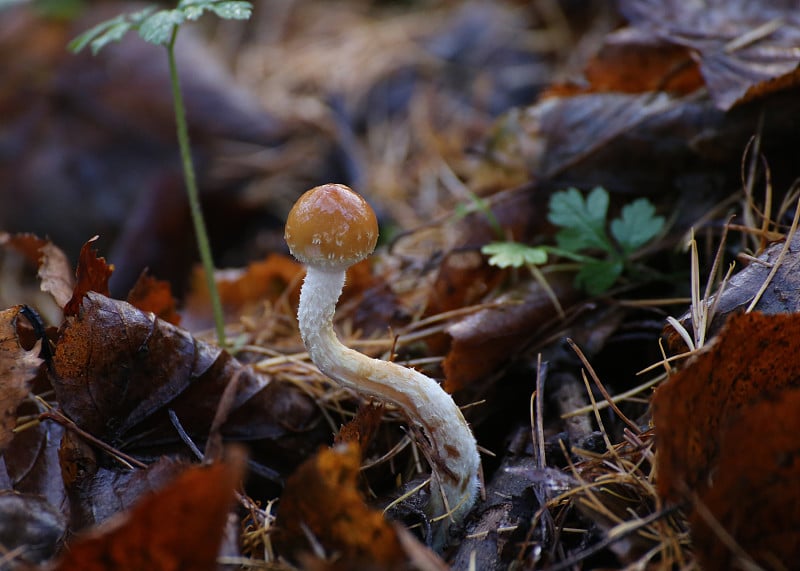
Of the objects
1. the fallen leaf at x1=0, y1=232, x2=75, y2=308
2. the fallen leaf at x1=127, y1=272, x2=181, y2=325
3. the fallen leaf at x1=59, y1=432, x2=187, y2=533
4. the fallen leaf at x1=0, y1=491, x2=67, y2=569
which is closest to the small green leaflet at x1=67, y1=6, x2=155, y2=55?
the fallen leaf at x1=0, y1=232, x2=75, y2=308

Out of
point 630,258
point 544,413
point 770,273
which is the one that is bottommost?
point 544,413

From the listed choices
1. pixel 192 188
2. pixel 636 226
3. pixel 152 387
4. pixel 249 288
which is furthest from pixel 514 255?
pixel 249 288

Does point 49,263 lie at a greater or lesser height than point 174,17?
lesser

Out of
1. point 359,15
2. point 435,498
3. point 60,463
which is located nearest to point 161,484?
point 60,463

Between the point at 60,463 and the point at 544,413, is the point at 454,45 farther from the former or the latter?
the point at 60,463

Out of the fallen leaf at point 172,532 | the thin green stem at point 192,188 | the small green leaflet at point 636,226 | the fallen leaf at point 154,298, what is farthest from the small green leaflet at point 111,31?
the small green leaflet at point 636,226

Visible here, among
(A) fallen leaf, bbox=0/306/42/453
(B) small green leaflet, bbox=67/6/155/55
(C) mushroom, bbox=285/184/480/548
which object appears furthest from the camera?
(B) small green leaflet, bbox=67/6/155/55

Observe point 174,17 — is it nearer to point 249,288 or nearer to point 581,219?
point 249,288

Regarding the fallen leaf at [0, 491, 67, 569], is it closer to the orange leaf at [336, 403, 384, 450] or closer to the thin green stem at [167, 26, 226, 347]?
the orange leaf at [336, 403, 384, 450]
